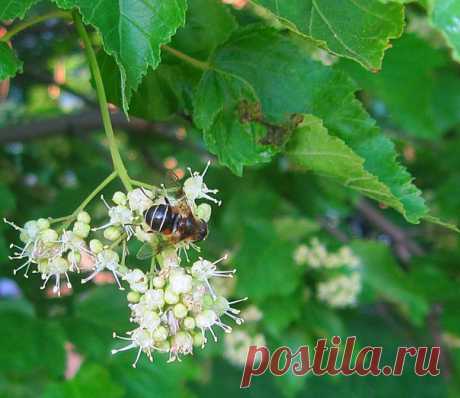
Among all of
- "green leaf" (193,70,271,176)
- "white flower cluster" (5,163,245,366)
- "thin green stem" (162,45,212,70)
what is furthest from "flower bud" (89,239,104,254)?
"thin green stem" (162,45,212,70)

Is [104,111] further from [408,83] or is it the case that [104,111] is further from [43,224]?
[408,83]

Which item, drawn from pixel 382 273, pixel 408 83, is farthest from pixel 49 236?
pixel 382 273

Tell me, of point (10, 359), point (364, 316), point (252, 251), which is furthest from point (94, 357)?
point (364, 316)

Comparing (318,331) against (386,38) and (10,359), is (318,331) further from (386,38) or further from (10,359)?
(386,38)

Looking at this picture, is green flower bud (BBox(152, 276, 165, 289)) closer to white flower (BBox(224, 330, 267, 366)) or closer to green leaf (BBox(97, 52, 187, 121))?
green leaf (BBox(97, 52, 187, 121))

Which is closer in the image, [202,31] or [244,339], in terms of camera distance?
[202,31]

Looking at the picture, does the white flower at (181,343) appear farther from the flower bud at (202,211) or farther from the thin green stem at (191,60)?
the thin green stem at (191,60)

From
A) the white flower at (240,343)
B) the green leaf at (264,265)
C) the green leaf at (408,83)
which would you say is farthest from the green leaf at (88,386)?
the green leaf at (408,83)

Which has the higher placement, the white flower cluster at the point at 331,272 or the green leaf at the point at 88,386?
the green leaf at the point at 88,386
